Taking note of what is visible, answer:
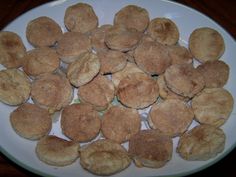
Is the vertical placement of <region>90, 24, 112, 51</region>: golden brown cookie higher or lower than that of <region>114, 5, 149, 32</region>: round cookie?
lower

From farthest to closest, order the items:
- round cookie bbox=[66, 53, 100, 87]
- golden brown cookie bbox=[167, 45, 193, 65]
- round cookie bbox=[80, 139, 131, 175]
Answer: golden brown cookie bbox=[167, 45, 193, 65], round cookie bbox=[66, 53, 100, 87], round cookie bbox=[80, 139, 131, 175]

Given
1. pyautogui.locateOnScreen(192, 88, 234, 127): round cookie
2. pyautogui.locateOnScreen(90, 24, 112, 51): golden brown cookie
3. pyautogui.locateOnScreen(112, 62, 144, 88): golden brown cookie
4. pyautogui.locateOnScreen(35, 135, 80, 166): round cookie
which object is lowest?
pyautogui.locateOnScreen(35, 135, 80, 166): round cookie

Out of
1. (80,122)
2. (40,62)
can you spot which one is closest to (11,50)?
(40,62)

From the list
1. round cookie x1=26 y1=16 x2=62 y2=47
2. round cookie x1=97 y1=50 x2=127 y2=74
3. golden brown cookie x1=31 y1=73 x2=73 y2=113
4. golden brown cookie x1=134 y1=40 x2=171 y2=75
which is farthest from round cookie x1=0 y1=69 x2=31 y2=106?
golden brown cookie x1=134 y1=40 x2=171 y2=75

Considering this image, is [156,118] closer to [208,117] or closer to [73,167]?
[208,117]

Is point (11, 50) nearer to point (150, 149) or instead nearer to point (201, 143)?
point (150, 149)

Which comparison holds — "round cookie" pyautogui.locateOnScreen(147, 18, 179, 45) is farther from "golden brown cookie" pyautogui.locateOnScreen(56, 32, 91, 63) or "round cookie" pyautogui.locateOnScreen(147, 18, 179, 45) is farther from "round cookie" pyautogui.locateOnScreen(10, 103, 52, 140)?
"round cookie" pyautogui.locateOnScreen(10, 103, 52, 140)

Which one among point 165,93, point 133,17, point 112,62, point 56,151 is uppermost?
point 133,17
